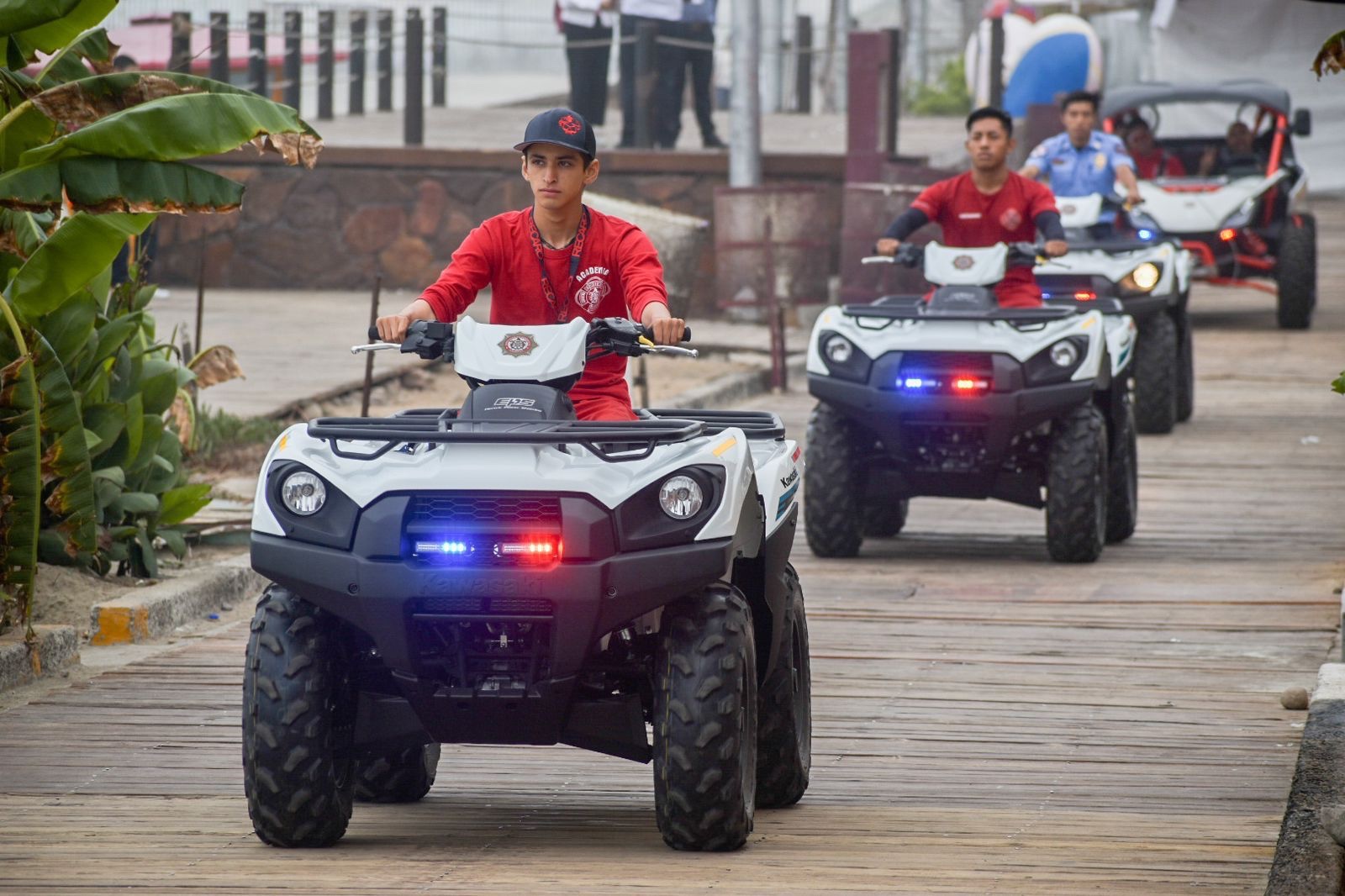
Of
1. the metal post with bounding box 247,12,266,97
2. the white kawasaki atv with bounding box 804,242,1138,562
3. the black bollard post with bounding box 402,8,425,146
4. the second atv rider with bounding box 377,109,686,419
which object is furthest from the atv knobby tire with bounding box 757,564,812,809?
the black bollard post with bounding box 402,8,425,146

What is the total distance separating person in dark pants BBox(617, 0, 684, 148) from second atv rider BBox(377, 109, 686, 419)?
48.6 feet

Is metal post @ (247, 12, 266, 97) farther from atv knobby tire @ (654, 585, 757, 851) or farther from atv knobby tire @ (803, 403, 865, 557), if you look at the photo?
atv knobby tire @ (654, 585, 757, 851)

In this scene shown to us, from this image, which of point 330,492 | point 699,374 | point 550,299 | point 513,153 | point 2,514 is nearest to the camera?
point 330,492

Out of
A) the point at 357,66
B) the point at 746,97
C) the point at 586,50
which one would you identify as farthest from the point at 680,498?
the point at 357,66

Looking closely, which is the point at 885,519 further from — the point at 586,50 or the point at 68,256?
the point at 586,50

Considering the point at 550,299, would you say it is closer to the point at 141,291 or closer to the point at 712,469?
the point at 712,469

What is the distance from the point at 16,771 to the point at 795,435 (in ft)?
28.3

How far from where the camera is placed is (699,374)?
17531 mm

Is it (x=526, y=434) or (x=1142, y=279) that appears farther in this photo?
(x=1142, y=279)

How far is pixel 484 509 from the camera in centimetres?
530

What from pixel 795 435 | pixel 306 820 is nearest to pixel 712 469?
pixel 306 820

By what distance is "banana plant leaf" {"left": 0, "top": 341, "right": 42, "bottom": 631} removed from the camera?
725cm

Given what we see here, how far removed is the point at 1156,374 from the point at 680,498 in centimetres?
997

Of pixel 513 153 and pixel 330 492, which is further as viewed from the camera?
pixel 513 153
